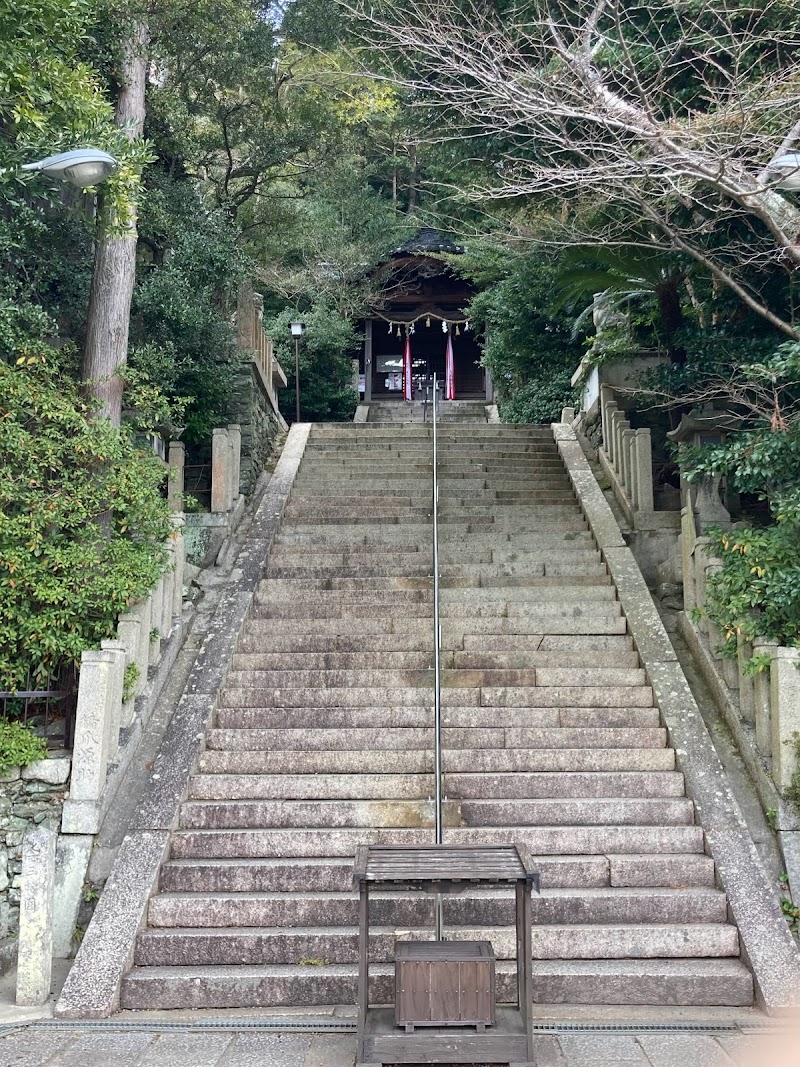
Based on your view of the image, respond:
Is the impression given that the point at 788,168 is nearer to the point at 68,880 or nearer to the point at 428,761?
the point at 428,761

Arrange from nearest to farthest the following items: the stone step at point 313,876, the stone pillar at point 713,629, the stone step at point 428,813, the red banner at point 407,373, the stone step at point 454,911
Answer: the stone step at point 454,911, the stone step at point 313,876, the stone step at point 428,813, the stone pillar at point 713,629, the red banner at point 407,373

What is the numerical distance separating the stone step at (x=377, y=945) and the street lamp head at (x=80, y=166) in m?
4.63

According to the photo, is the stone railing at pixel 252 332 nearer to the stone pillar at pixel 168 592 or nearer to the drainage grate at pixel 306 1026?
the stone pillar at pixel 168 592

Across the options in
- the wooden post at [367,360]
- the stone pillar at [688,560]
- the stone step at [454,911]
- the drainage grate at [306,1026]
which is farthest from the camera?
the wooden post at [367,360]

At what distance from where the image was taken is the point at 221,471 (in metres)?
9.23

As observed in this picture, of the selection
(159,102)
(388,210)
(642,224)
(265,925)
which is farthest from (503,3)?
(388,210)

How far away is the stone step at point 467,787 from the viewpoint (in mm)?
5445

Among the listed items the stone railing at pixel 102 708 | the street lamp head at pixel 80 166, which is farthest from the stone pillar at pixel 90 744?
the street lamp head at pixel 80 166

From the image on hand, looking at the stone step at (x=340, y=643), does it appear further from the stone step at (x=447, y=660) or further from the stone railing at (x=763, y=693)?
the stone railing at (x=763, y=693)

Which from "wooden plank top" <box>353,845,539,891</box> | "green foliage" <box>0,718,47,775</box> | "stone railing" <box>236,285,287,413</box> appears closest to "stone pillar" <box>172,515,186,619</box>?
"green foliage" <box>0,718,47,775</box>

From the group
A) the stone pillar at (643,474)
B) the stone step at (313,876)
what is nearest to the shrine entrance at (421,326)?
the stone pillar at (643,474)

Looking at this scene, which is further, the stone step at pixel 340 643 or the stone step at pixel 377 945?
the stone step at pixel 340 643

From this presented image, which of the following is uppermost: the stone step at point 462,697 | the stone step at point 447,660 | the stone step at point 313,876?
the stone step at point 447,660

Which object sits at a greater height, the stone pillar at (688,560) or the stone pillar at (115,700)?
the stone pillar at (688,560)
